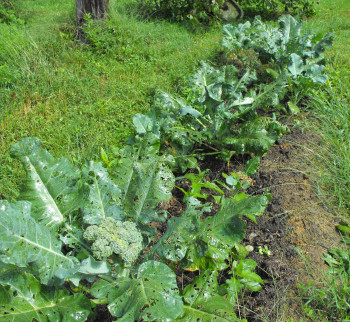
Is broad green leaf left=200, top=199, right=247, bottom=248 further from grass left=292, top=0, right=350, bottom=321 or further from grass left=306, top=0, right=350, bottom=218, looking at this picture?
grass left=306, top=0, right=350, bottom=218

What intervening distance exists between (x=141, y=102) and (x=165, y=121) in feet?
3.82

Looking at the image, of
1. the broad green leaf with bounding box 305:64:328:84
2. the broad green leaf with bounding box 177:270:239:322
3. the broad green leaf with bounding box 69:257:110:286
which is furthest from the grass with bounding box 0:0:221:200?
the broad green leaf with bounding box 177:270:239:322

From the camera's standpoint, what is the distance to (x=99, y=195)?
75.0 inches

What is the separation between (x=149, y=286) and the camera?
152 cm

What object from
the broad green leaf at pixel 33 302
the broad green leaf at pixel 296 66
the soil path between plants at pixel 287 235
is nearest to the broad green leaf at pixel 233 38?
the broad green leaf at pixel 296 66

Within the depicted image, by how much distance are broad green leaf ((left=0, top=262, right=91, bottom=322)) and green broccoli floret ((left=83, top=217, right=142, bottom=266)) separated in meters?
0.27

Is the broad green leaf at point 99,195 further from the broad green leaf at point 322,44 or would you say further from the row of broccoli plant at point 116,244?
the broad green leaf at point 322,44

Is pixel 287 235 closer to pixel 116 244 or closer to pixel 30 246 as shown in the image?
pixel 116 244

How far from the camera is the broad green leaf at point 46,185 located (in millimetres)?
1805

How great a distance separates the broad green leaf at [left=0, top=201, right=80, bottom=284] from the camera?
4.68 ft

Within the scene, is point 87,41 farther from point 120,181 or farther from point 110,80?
point 120,181

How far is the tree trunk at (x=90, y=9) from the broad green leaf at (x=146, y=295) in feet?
14.7

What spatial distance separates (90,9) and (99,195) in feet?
13.5

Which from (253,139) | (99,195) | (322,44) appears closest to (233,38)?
(322,44)
